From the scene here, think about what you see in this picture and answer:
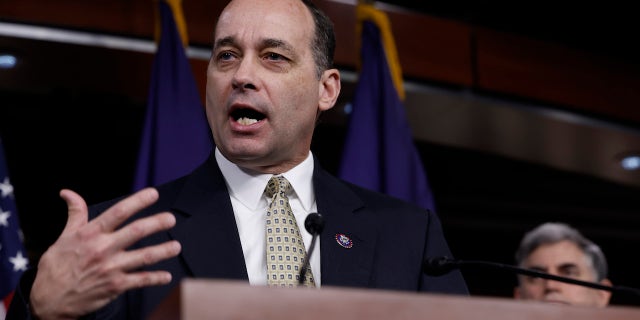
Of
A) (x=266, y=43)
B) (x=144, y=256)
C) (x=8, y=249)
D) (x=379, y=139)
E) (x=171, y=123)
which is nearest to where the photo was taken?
(x=144, y=256)

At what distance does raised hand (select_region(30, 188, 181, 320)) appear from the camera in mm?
1465

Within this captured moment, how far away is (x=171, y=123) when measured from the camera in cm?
324

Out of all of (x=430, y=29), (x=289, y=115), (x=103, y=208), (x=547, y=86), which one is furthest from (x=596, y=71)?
(x=103, y=208)

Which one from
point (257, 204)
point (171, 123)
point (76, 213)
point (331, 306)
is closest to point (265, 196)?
point (257, 204)

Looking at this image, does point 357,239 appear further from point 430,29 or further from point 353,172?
point 430,29

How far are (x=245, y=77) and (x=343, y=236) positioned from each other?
0.39 metres

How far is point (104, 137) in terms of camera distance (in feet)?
16.6

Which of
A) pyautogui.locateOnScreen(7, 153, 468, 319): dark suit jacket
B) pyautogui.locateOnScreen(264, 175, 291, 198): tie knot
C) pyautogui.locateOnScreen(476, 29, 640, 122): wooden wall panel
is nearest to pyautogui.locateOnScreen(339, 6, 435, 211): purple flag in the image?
pyautogui.locateOnScreen(476, 29, 640, 122): wooden wall panel

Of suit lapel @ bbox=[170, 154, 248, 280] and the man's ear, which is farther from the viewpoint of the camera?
the man's ear

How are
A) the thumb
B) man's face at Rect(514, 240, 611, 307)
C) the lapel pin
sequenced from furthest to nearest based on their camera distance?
man's face at Rect(514, 240, 611, 307), the lapel pin, the thumb

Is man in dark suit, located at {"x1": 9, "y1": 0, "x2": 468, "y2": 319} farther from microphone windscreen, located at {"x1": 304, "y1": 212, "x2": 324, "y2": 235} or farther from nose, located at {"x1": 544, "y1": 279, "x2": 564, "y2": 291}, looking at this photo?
nose, located at {"x1": 544, "y1": 279, "x2": 564, "y2": 291}

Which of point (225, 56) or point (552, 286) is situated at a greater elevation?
point (225, 56)

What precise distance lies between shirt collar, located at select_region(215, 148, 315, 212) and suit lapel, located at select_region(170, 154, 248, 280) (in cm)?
3

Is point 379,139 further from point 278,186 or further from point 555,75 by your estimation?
point 278,186
